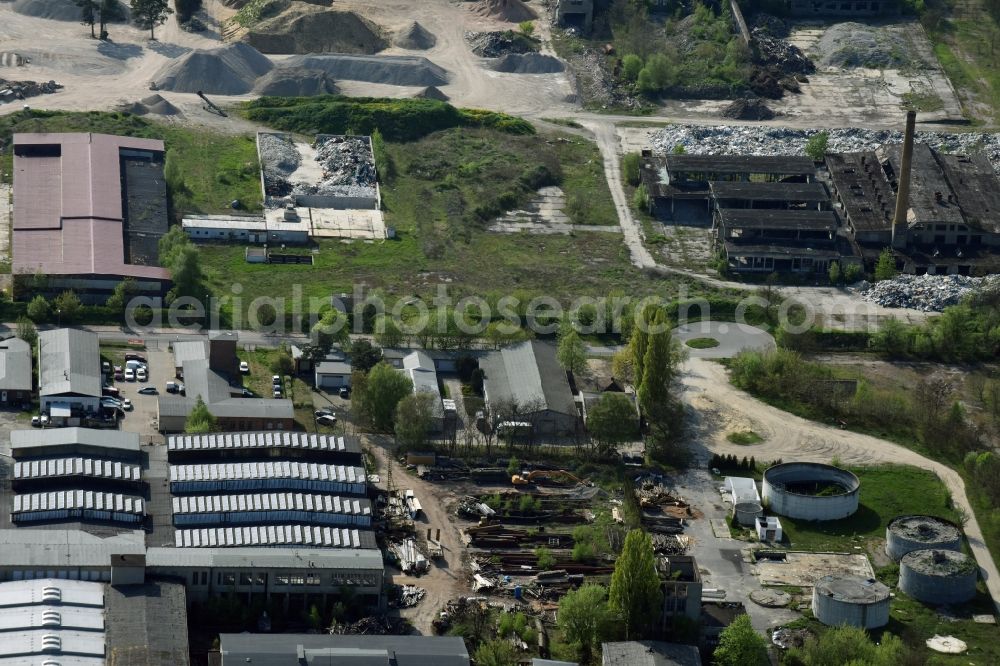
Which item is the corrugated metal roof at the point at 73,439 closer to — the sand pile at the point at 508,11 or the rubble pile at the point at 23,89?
the rubble pile at the point at 23,89

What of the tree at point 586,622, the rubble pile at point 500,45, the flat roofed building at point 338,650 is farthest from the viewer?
the rubble pile at point 500,45

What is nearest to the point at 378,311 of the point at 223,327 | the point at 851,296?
the point at 223,327

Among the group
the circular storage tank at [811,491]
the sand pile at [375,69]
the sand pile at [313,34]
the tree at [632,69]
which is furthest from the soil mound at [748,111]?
the circular storage tank at [811,491]

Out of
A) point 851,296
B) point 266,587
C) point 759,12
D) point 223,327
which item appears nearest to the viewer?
point 266,587

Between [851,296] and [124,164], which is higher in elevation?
[124,164]

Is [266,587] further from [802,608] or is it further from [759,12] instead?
[759,12]

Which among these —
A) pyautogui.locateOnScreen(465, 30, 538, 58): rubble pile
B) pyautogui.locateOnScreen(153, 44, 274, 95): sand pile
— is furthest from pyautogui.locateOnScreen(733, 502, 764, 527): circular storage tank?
pyautogui.locateOnScreen(465, 30, 538, 58): rubble pile
